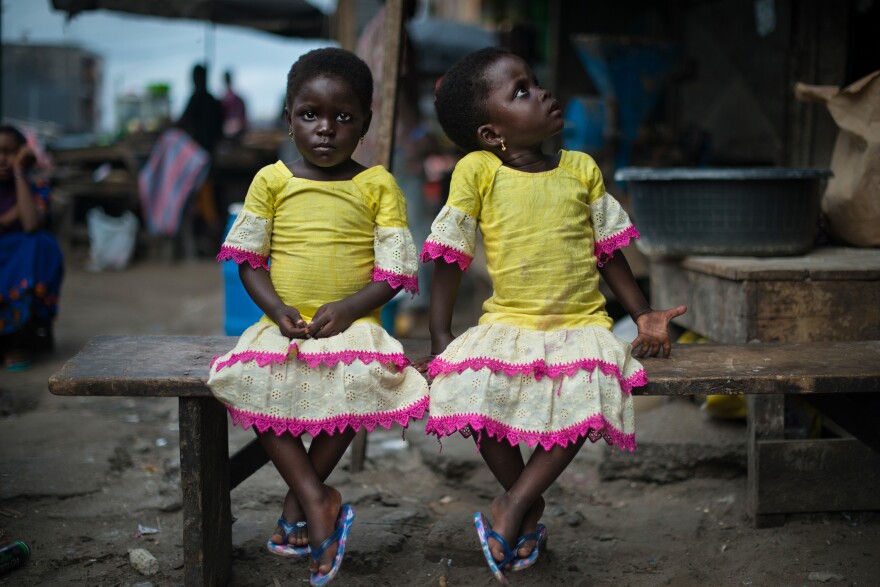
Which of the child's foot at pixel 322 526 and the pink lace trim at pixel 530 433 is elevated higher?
the pink lace trim at pixel 530 433

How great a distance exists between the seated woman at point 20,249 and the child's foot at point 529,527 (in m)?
3.92

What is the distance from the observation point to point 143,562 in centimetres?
256

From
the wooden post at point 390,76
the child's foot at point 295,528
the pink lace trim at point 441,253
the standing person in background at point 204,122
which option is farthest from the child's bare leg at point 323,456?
the standing person in background at point 204,122

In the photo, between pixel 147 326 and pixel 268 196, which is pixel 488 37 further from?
pixel 268 196

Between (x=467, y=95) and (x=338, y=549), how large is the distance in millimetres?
1298

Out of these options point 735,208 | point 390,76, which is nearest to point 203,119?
point 390,76

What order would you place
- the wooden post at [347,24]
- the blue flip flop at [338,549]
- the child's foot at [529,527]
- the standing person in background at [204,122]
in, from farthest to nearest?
the standing person in background at [204,122]
the wooden post at [347,24]
the child's foot at [529,527]
the blue flip flop at [338,549]

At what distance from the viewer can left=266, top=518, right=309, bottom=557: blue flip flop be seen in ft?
7.36

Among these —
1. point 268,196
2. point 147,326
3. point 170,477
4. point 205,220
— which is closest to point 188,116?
point 205,220

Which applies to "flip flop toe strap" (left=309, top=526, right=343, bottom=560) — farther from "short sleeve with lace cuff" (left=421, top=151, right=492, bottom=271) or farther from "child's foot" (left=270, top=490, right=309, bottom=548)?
"short sleeve with lace cuff" (left=421, top=151, right=492, bottom=271)

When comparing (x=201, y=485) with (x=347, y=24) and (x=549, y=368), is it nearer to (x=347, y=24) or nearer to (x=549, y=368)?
(x=549, y=368)

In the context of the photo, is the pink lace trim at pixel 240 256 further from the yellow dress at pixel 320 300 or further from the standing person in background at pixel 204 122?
the standing person in background at pixel 204 122

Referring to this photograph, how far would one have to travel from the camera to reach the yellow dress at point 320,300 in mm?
2158

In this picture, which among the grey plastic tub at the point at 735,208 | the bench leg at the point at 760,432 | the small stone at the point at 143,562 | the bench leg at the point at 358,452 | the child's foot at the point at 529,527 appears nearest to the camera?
the child's foot at the point at 529,527
